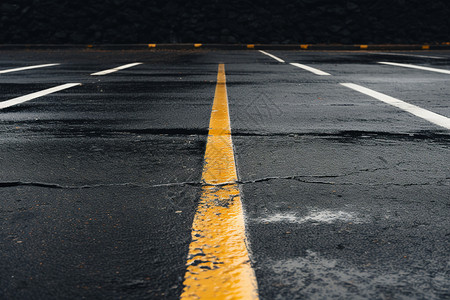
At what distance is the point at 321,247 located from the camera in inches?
87.8

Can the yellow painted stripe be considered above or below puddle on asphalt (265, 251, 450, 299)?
above

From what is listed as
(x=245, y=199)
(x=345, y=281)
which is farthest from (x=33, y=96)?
(x=345, y=281)

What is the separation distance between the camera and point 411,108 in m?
6.17

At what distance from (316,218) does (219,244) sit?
0.51 meters

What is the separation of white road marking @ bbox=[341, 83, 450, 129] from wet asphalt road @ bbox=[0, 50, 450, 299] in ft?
0.43
